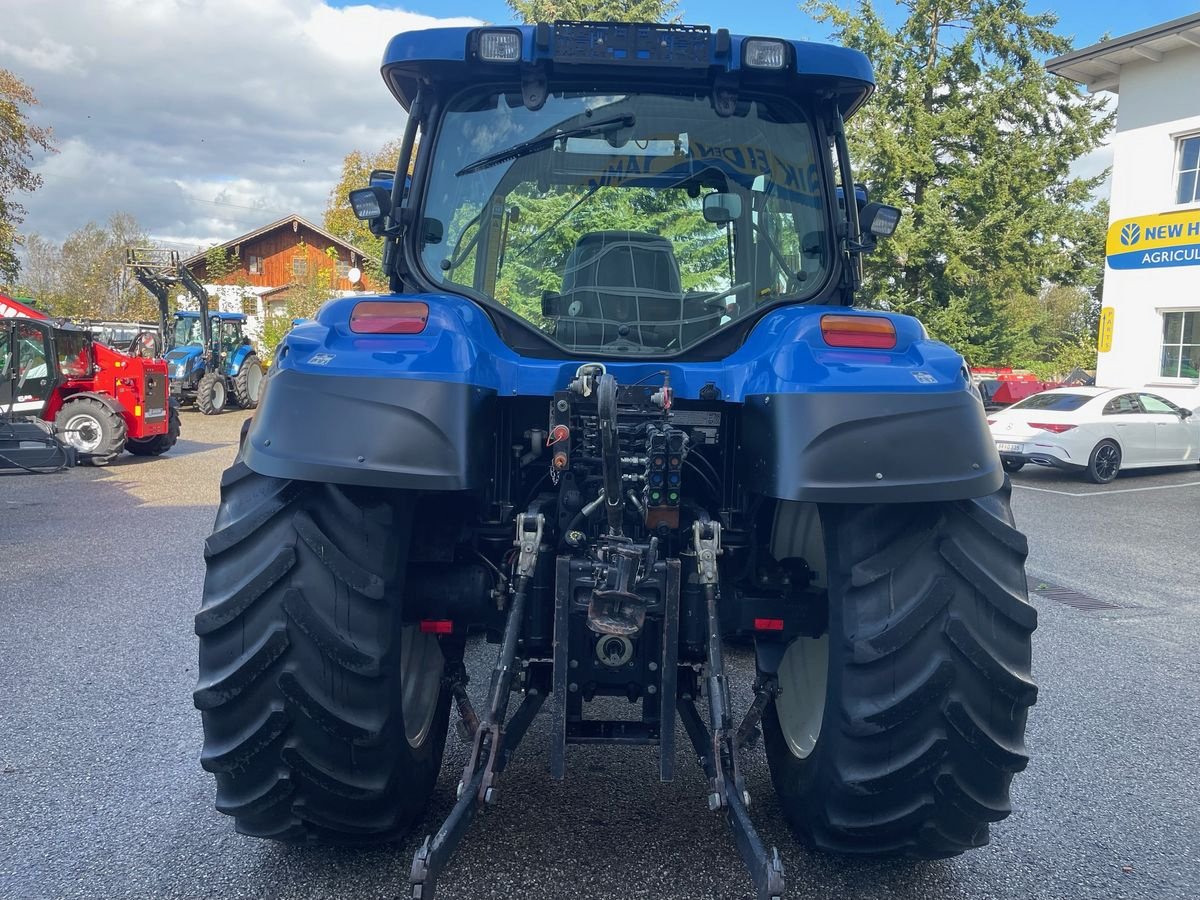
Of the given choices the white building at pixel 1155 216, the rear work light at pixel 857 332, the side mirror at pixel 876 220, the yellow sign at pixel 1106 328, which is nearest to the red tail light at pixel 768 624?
the rear work light at pixel 857 332

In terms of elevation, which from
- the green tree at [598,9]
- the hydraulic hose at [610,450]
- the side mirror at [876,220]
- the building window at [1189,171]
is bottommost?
the hydraulic hose at [610,450]

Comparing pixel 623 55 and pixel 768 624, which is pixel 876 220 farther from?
pixel 768 624

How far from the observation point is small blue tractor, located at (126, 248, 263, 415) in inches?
886

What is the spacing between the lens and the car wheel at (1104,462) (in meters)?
14.0

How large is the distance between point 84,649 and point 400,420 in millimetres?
3843

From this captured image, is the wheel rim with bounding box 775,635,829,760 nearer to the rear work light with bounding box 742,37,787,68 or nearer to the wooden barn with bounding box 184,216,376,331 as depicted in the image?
the rear work light with bounding box 742,37,787,68

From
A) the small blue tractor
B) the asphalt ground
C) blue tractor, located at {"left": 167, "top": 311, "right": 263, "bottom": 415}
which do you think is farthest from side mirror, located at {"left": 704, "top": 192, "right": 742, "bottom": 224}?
blue tractor, located at {"left": 167, "top": 311, "right": 263, "bottom": 415}

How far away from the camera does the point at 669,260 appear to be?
3.33 meters

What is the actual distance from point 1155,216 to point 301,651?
20460 mm

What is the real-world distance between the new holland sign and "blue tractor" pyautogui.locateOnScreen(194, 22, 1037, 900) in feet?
59.1

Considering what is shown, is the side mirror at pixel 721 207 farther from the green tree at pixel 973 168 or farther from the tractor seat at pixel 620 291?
the green tree at pixel 973 168

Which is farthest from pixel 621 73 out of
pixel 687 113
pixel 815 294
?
pixel 815 294

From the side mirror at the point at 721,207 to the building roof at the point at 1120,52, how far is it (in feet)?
60.4

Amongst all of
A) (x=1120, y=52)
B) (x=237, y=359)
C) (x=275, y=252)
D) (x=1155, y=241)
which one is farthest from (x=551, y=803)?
(x=275, y=252)
